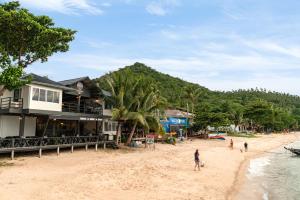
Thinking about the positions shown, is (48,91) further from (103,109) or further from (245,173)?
(245,173)

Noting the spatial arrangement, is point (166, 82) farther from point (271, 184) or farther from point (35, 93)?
point (271, 184)

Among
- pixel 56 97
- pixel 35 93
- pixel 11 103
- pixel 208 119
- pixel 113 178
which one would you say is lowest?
pixel 113 178

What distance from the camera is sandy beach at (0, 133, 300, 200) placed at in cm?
1427

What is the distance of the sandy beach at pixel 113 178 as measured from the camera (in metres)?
14.3

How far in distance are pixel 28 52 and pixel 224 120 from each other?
126ft

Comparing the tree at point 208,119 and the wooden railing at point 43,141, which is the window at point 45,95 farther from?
the tree at point 208,119

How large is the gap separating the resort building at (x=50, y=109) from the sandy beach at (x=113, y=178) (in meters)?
3.86

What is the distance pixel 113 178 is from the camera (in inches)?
696

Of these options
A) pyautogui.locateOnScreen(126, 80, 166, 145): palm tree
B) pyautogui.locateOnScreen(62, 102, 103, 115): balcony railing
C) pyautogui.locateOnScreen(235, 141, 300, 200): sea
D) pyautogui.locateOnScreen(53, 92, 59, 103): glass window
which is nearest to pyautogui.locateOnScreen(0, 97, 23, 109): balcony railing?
pyautogui.locateOnScreen(53, 92, 59, 103): glass window

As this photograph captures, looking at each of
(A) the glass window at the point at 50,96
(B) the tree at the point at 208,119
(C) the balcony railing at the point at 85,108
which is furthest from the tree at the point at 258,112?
(A) the glass window at the point at 50,96

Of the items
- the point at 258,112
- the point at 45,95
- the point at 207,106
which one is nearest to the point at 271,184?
the point at 45,95

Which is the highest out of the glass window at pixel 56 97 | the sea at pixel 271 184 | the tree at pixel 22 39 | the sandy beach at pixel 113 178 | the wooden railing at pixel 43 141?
the tree at pixel 22 39

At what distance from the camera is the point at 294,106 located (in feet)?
598

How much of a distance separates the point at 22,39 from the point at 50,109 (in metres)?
7.68
